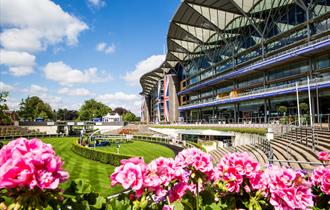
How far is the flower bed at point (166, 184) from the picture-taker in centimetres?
172

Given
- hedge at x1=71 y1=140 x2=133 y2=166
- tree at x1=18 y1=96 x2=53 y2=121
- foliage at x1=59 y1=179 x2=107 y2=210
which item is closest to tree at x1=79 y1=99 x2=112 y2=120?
tree at x1=18 y1=96 x2=53 y2=121

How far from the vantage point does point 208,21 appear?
169 ft

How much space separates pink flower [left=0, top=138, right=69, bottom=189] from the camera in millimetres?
1653

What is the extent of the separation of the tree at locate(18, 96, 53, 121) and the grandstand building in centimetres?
6587

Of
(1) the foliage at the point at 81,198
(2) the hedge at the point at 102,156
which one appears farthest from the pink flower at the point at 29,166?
(2) the hedge at the point at 102,156

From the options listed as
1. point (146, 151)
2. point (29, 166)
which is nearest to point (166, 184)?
point (29, 166)

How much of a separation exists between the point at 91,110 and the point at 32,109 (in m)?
28.3

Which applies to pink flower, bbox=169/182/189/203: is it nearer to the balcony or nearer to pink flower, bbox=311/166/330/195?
pink flower, bbox=311/166/330/195

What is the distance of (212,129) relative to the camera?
3975cm

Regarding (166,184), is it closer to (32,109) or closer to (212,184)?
(212,184)

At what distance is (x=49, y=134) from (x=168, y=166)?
246 feet

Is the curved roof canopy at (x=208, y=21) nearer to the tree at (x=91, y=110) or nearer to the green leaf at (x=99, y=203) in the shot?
the green leaf at (x=99, y=203)

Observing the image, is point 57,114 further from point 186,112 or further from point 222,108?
point 222,108

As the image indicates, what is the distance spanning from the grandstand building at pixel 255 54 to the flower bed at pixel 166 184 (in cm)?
2047
